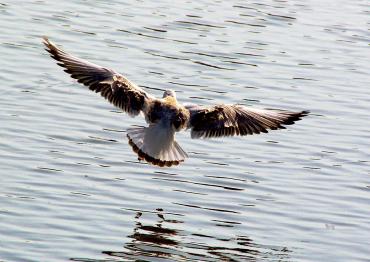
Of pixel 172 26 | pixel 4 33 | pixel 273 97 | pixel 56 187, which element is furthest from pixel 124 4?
pixel 56 187

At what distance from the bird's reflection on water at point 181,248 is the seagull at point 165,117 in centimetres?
82

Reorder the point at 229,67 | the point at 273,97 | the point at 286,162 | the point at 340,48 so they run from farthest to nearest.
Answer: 1. the point at 340,48
2. the point at 229,67
3. the point at 273,97
4. the point at 286,162

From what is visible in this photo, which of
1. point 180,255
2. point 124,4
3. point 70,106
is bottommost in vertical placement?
point 180,255

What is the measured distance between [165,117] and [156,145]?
0.31 metres

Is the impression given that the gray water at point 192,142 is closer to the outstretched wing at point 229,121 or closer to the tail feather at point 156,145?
the tail feather at point 156,145

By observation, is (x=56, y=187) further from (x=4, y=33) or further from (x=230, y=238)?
(x=4, y=33)

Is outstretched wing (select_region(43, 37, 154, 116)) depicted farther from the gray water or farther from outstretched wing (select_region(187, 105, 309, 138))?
the gray water

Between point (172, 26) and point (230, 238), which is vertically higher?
point (172, 26)

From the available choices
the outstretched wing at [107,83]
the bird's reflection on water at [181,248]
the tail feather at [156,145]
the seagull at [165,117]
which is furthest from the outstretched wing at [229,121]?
the bird's reflection on water at [181,248]

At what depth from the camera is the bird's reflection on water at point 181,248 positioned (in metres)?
8.88

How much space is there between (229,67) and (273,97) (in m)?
1.30

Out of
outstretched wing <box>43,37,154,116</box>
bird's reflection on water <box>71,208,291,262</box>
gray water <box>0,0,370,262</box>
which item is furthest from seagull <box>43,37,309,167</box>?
bird's reflection on water <box>71,208,291,262</box>

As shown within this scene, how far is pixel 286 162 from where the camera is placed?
11523 mm

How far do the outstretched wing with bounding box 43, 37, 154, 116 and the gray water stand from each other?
2.14 feet
